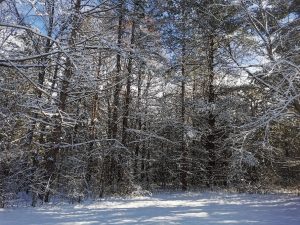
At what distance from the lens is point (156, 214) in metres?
9.46

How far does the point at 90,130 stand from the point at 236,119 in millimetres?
6904

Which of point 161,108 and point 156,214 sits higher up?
point 161,108

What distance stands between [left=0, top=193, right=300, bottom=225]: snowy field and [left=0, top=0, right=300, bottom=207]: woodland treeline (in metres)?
1.71

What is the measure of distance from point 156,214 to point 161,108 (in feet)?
34.4

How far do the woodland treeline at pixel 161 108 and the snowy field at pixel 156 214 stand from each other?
171 cm

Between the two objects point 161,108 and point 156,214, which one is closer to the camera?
point 156,214

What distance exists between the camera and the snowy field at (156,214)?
8406 mm

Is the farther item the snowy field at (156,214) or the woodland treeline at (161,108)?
the woodland treeline at (161,108)

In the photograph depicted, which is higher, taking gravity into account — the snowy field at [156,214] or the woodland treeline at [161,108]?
the woodland treeline at [161,108]

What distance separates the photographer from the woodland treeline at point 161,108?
1206 centimetres

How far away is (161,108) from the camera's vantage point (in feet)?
64.2

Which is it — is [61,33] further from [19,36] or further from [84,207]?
[84,207]

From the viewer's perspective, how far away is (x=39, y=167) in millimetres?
12719

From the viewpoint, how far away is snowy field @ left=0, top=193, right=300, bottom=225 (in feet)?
27.6
